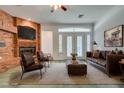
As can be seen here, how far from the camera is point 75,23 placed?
995cm

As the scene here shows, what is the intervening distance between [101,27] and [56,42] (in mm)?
3000

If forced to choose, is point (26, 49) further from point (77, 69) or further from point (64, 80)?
point (64, 80)

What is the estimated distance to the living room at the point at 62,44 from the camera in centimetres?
469

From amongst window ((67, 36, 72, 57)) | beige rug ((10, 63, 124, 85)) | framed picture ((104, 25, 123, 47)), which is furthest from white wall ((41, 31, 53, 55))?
beige rug ((10, 63, 124, 85))

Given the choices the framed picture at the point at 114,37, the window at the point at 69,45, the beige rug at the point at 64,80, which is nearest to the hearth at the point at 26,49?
the window at the point at 69,45

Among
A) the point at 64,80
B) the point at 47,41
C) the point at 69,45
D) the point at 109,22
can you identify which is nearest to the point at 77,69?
the point at 64,80

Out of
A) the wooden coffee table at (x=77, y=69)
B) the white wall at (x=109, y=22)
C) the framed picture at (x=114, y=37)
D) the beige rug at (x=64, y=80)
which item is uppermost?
the white wall at (x=109, y=22)

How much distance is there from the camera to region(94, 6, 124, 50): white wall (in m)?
6.09

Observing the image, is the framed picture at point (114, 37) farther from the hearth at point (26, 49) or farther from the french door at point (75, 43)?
the hearth at point (26, 49)

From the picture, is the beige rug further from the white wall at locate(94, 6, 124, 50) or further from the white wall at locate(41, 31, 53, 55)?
the white wall at locate(41, 31, 53, 55)

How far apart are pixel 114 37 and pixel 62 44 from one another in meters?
4.19

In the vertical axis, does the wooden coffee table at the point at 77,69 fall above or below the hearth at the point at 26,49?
below

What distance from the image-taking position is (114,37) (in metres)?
6.62
